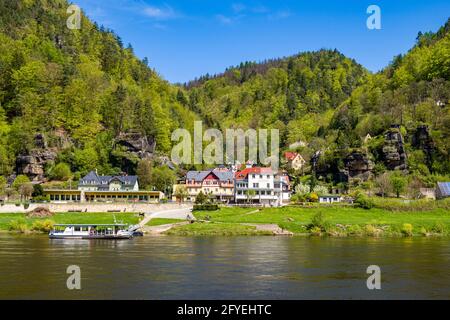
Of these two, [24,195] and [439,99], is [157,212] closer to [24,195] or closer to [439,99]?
[24,195]

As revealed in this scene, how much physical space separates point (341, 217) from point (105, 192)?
5419cm

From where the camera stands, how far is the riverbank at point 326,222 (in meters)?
82.5

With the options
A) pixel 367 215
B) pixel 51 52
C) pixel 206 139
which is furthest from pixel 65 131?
pixel 367 215

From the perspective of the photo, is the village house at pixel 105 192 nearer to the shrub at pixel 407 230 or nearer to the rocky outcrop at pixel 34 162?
the rocky outcrop at pixel 34 162

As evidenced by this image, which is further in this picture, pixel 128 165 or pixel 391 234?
pixel 128 165

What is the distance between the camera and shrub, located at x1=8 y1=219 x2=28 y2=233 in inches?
3325

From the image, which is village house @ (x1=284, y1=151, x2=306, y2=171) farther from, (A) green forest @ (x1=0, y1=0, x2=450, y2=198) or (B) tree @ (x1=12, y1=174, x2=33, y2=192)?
(B) tree @ (x1=12, y1=174, x2=33, y2=192)

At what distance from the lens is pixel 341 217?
3676 inches

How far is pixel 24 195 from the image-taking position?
11250 centimetres

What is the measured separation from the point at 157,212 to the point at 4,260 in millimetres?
48788

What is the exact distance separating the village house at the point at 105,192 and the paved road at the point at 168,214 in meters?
19.8

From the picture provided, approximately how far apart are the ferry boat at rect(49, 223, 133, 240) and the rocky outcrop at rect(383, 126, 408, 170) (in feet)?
233

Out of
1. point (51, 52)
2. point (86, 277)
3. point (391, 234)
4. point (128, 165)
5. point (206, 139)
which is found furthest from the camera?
point (206, 139)

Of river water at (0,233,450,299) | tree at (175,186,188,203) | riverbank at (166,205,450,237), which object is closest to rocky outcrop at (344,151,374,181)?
riverbank at (166,205,450,237)
